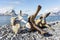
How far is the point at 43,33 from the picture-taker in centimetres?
590

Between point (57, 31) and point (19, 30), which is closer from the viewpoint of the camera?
point (19, 30)

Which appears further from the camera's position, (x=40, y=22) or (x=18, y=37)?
(x=40, y=22)

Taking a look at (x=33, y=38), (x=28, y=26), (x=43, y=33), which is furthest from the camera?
(x=28, y=26)

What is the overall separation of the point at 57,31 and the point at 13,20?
5.20 feet

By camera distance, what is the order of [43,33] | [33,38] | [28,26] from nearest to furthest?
[33,38]
[43,33]
[28,26]

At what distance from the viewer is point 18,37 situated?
5590mm

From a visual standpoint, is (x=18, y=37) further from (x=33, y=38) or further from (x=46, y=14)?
(x=46, y=14)

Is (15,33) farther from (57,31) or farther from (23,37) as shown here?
(57,31)

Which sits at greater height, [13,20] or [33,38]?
[13,20]

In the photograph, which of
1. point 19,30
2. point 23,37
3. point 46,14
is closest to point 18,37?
point 23,37

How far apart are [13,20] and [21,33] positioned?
490mm

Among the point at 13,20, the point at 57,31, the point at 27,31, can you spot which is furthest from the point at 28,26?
the point at 57,31

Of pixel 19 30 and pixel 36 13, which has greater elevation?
pixel 36 13

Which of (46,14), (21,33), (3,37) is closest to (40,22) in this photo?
(46,14)
